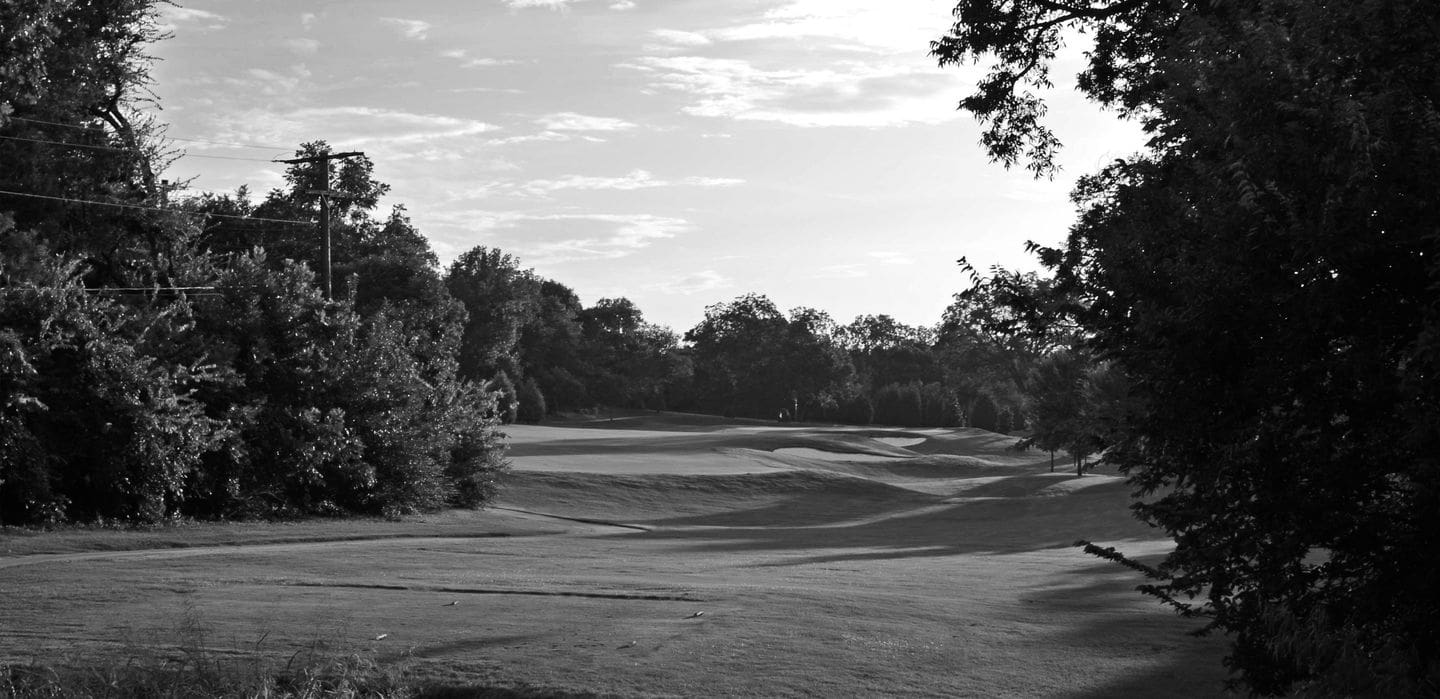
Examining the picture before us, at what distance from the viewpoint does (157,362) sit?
28.4 m

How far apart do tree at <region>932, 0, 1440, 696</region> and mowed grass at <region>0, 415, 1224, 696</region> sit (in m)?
4.00

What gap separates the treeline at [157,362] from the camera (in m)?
26.3

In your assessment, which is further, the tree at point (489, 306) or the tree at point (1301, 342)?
the tree at point (489, 306)

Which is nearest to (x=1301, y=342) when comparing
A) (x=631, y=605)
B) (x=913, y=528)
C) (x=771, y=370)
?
(x=631, y=605)

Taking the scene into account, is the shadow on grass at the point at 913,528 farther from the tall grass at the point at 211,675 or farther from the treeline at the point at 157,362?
the tall grass at the point at 211,675

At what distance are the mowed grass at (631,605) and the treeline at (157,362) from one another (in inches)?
69.4

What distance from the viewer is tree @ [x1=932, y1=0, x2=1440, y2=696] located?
561cm

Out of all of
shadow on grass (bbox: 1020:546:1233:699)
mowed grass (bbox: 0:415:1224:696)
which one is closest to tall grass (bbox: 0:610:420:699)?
mowed grass (bbox: 0:415:1224:696)

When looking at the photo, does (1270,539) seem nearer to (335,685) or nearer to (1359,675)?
(1359,675)

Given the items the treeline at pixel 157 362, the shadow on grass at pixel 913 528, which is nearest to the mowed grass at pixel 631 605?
the shadow on grass at pixel 913 528

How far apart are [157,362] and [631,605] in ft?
60.6

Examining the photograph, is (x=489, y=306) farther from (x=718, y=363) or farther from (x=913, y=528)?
(x=913, y=528)

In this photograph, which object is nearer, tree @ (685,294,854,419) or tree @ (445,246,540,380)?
tree @ (445,246,540,380)

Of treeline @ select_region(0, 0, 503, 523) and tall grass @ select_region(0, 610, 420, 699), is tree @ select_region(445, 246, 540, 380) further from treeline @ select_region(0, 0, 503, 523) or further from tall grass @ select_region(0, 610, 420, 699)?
tall grass @ select_region(0, 610, 420, 699)
